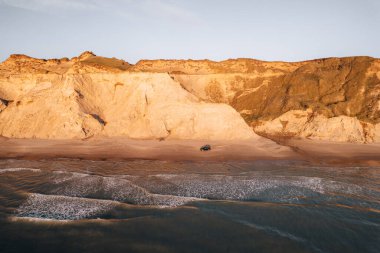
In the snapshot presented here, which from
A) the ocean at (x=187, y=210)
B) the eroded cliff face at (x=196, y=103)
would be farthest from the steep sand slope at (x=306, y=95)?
the ocean at (x=187, y=210)

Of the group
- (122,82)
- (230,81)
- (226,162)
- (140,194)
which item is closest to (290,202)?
(140,194)

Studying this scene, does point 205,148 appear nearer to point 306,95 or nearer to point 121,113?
point 121,113

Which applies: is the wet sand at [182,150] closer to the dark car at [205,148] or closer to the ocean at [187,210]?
the dark car at [205,148]

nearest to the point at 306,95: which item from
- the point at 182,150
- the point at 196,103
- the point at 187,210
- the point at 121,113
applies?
the point at 196,103

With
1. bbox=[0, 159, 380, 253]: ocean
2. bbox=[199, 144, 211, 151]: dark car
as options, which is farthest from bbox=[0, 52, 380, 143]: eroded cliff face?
bbox=[0, 159, 380, 253]: ocean

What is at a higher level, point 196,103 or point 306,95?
point 306,95

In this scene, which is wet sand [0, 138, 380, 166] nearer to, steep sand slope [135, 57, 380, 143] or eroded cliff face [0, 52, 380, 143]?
eroded cliff face [0, 52, 380, 143]
